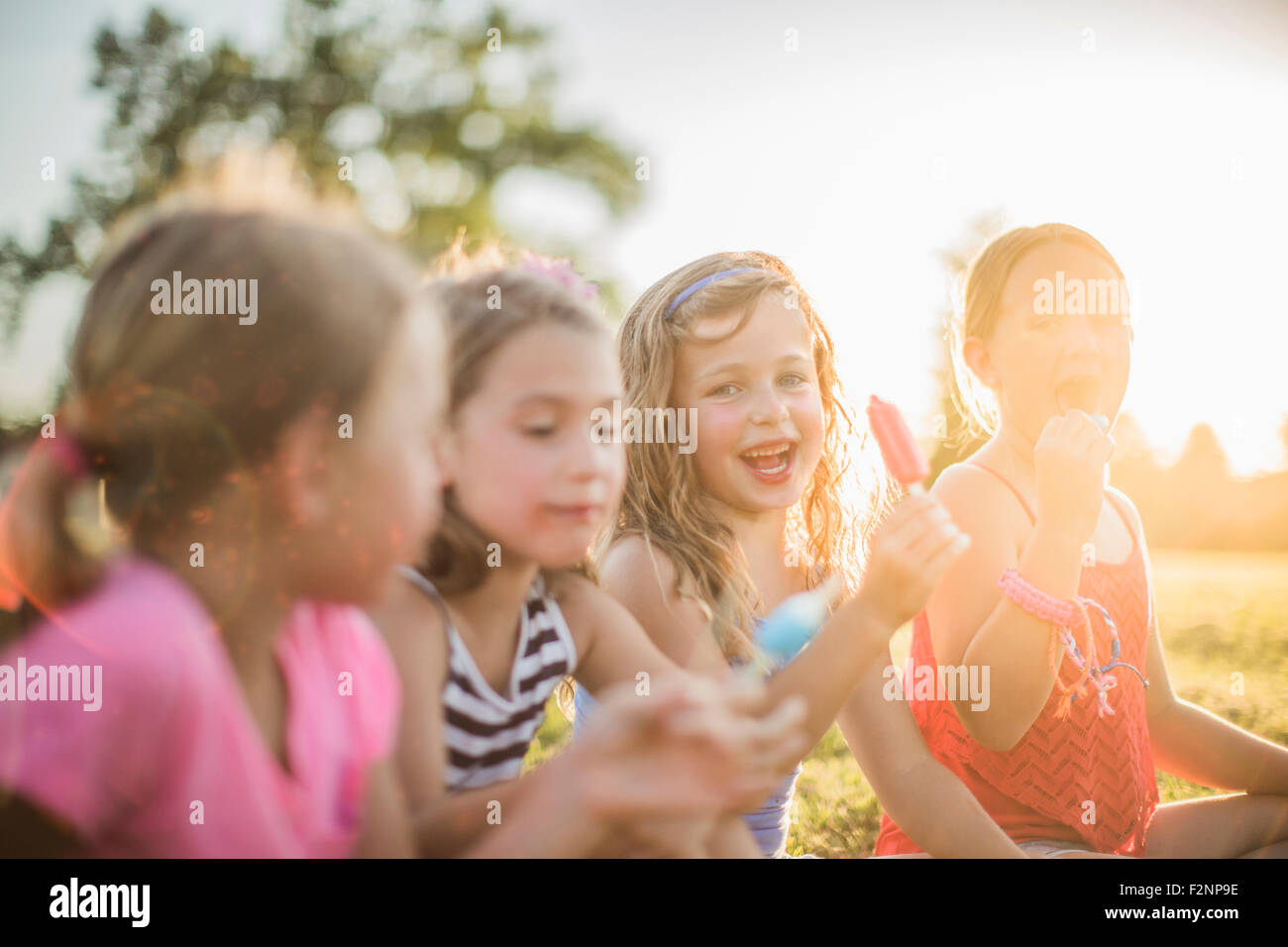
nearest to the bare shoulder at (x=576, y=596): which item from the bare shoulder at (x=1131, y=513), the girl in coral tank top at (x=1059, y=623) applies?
the girl in coral tank top at (x=1059, y=623)

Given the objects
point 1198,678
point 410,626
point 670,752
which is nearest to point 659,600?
point 410,626

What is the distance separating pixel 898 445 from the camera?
1.69 meters

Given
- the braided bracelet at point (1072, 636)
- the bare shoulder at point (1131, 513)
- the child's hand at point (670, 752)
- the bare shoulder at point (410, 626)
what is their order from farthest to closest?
the bare shoulder at point (1131, 513) < the braided bracelet at point (1072, 636) < the bare shoulder at point (410, 626) < the child's hand at point (670, 752)

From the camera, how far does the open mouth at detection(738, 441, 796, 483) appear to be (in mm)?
2141

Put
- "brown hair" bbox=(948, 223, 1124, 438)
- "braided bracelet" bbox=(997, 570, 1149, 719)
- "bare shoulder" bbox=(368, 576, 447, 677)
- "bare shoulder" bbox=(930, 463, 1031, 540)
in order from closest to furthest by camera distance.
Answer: "bare shoulder" bbox=(368, 576, 447, 677)
"braided bracelet" bbox=(997, 570, 1149, 719)
"bare shoulder" bbox=(930, 463, 1031, 540)
"brown hair" bbox=(948, 223, 1124, 438)

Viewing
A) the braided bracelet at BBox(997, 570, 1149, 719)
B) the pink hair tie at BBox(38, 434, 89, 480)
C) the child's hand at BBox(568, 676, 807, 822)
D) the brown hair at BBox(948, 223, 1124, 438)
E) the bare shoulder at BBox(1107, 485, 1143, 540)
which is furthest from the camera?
the bare shoulder at BBox(1107, 485, 1143, 540)

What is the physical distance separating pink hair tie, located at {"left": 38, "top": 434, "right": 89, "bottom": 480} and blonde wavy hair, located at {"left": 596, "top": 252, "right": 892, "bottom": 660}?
1.15 meters

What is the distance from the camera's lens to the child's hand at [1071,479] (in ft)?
6.48

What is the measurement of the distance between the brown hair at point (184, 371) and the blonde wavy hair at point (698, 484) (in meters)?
1.06

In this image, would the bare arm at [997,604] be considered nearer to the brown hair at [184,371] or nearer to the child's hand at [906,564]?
the child's hand at [906,564]

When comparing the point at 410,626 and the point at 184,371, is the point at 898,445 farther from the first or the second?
the point at 184,371

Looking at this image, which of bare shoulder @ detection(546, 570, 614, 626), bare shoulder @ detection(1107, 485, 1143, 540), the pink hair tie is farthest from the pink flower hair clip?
bare shoulder @ detection(1107, 485, 1143, 540)

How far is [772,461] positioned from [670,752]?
3.96 feet

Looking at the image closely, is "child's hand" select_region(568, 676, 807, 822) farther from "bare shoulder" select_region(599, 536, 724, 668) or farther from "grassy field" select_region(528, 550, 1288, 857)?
"grassy field" select_region(528, 550, 1288, 857)
